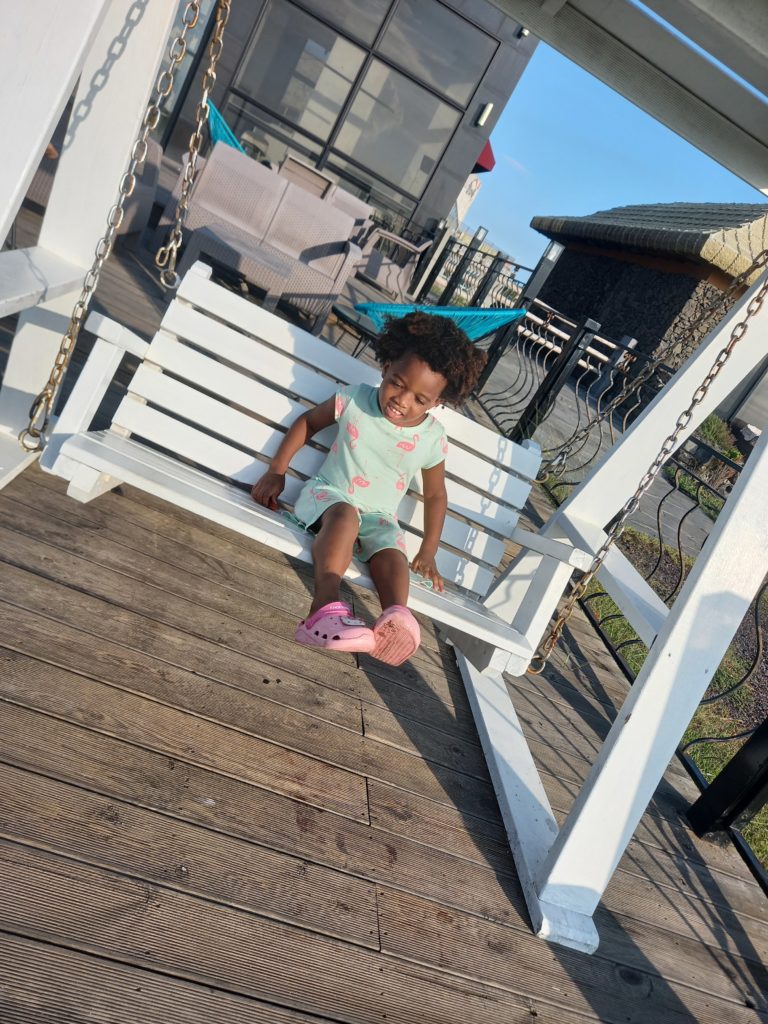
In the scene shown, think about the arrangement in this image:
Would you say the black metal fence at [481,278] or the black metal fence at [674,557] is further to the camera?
the black metal fence at [481,278]

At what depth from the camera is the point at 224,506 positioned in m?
2.43

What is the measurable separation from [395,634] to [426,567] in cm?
77

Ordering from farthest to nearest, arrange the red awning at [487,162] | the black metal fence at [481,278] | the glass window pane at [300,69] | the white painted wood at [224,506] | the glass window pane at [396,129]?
the red awning at [487,162] < the glass window pane at [396,129] < the glass window pane at [300,69] < the black metal fence at [481,278] < the white painted wood at [224,506]

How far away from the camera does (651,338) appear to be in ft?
42.0

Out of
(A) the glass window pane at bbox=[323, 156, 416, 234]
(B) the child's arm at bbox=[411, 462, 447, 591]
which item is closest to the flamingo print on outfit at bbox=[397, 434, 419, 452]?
(B) the child's arm at bbox=[411, 462, 447, 591]

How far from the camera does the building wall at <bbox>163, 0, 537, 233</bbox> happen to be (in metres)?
12.2

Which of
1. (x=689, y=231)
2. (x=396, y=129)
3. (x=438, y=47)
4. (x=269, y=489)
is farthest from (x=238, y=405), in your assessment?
(x=438, y=47)

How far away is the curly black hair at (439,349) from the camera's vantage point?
289 cm

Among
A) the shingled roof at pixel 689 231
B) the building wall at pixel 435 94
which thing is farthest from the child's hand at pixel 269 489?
the building wall at pixel 435 94

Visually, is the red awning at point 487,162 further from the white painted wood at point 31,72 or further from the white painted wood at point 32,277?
the white painted wood at point 31,72

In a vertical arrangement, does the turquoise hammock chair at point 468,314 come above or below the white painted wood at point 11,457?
above

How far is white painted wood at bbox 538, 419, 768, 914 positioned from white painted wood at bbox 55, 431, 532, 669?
0.56 meters

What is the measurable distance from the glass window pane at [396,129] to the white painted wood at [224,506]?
453 inches

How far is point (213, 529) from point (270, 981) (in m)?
1.99
